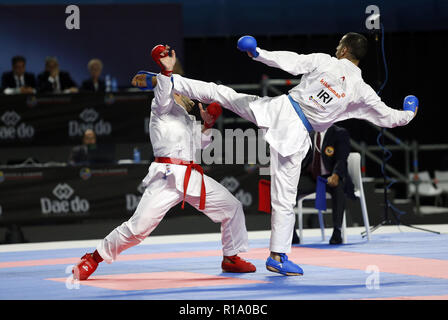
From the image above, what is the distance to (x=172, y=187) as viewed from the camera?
435 cm

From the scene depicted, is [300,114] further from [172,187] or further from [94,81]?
[94,81]

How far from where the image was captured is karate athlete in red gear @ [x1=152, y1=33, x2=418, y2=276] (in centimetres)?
431

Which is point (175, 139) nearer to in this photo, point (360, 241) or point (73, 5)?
point (360, 241)

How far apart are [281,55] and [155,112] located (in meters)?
0.87

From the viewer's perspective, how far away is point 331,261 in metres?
5.07

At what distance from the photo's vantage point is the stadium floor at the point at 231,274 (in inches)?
140

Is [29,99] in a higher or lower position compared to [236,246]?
higher

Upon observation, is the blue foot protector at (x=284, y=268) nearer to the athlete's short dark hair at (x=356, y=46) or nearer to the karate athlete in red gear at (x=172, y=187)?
the karate athlete in red gear at (x=172, y=187)

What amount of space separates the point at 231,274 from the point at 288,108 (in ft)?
3.69

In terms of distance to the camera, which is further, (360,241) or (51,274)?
(360,241)

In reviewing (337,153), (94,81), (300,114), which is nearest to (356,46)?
(300,114)

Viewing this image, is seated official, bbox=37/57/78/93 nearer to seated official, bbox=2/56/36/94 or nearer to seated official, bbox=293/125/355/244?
seated official, bbox=2/56/36/94

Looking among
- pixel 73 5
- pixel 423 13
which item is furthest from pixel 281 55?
pixel 423 13

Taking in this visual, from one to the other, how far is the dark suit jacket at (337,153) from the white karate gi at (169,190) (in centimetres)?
225
